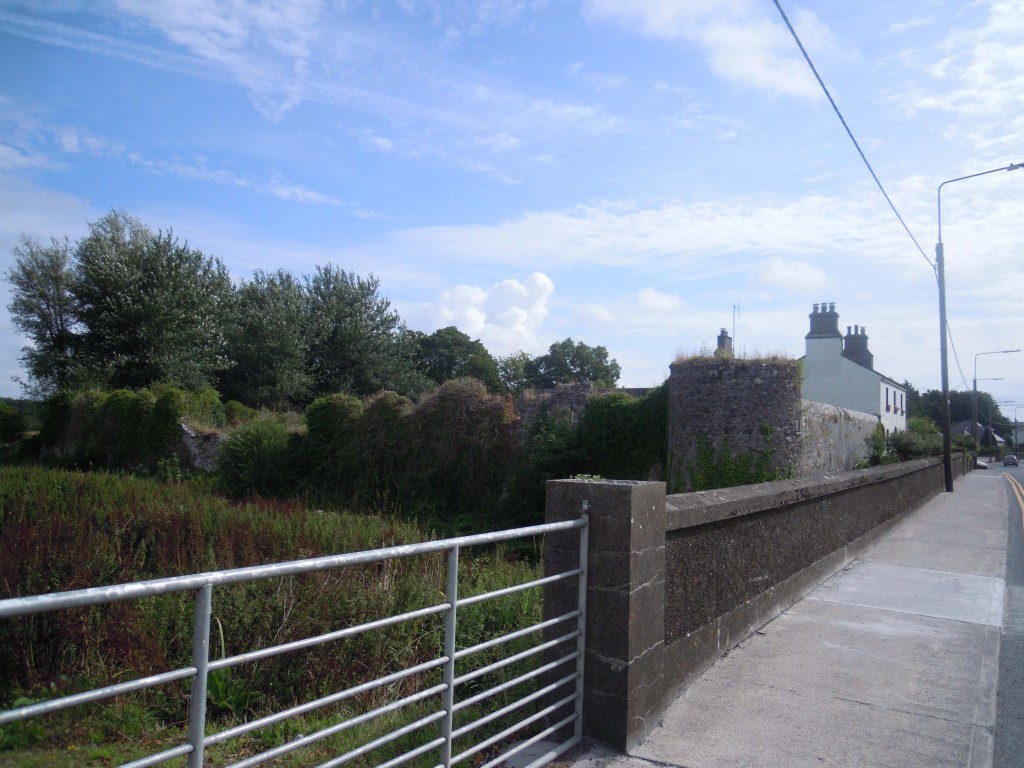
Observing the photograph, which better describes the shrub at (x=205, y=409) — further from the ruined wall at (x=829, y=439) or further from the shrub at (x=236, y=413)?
the ruined wall at (x=829, y=439)

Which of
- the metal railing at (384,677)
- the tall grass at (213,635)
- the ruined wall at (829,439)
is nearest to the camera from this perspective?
the metal railing at (384,677)

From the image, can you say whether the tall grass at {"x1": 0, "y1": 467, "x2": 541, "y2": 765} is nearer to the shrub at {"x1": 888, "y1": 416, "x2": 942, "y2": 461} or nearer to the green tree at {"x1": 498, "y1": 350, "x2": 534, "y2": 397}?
the shrub at {"x1": 888, "y1": 416, "x2": 942, "y2": 461}

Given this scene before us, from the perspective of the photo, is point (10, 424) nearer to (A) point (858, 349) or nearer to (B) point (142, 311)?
(B) point (142, 311)

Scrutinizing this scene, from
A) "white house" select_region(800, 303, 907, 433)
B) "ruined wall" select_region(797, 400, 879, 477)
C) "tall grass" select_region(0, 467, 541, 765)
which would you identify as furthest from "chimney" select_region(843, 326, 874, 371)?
"tall grass" select_region(0, 467, 541, 765)

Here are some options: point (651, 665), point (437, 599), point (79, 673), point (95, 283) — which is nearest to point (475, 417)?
point (437, 599)

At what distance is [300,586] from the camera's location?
681cm

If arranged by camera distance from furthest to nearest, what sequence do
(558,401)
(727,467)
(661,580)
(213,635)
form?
(558,401)
(727,467)
(213,635)
(661,580)

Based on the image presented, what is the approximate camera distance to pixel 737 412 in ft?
54.4

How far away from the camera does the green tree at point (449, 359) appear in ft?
202

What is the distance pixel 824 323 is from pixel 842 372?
3.16 meters

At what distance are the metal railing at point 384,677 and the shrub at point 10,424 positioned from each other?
43142 mm

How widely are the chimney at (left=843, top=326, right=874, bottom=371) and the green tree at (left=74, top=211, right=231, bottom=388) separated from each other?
31.3 metres

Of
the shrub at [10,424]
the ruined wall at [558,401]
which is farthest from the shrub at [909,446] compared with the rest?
the shrub at [10,424]

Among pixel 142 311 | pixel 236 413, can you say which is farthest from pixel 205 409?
pixel 142 311
